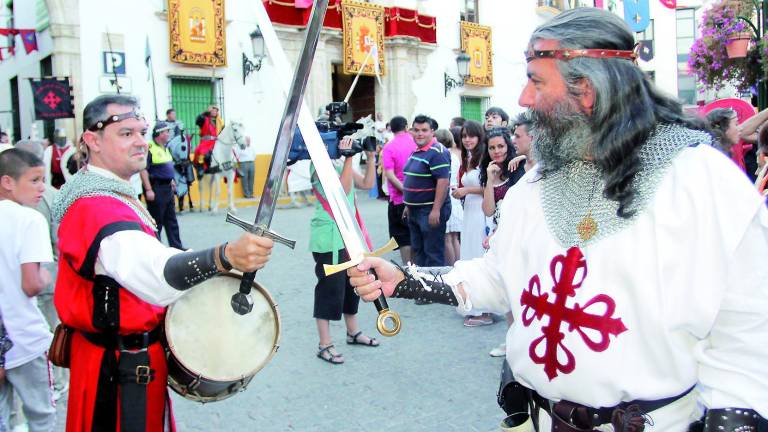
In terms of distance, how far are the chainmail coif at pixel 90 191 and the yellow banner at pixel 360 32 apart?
1659 cm

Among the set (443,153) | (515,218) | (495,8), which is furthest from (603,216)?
(495,8)

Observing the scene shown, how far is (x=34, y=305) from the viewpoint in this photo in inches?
133

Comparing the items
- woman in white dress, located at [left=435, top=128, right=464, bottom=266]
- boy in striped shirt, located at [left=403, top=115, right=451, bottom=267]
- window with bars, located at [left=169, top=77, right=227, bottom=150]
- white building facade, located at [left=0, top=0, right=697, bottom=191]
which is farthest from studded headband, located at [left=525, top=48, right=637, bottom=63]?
window with bars, located at [left=169, top=77, right=227, bottom=150]

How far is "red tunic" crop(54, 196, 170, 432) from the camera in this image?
7.62 feet

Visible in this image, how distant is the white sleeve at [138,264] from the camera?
216cm

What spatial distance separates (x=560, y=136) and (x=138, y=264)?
1.40 metres

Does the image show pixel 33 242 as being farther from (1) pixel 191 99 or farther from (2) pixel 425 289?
(1) pixel 191 99

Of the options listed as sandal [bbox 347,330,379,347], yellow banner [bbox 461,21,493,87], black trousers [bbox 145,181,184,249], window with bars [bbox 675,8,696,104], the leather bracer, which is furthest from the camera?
window with bars [bbox 675,8,696,104]

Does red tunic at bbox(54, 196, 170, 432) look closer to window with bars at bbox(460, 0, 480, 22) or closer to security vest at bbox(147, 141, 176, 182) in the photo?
security vest at bbox(147, 141, 176, 182)

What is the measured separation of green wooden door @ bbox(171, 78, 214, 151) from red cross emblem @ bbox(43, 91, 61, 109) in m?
3.21

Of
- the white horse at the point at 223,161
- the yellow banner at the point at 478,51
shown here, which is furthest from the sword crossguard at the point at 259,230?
the yellow banner at the point at 478,51

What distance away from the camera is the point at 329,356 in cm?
502

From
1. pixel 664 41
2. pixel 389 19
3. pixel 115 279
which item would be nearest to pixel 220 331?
pixel 115 279

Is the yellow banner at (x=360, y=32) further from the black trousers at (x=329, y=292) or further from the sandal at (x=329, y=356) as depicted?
the sandal at (x=329, y=356)
